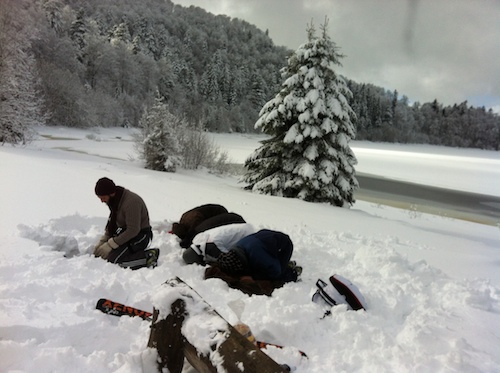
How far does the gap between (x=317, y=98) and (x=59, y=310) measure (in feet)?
27.6

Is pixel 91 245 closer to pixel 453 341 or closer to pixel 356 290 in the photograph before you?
pixel 356 290

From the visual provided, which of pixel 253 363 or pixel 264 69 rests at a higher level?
pixel 264 69

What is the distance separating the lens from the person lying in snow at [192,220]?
4.19m

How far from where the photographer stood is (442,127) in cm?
209

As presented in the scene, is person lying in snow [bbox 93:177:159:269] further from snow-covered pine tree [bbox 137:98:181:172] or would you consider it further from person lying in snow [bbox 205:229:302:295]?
snow-covered pine tree [bbox 137:98:181:172]

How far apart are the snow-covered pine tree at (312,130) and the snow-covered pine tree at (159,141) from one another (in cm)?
325

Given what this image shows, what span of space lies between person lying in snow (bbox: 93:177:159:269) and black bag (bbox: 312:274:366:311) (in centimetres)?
162

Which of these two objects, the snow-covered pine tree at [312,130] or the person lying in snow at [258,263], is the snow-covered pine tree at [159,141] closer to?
the snow-covered pine tree at [312,130]

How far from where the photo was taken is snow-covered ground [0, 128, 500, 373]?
1.76m

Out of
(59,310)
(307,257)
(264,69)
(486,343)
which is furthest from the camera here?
(264,69)

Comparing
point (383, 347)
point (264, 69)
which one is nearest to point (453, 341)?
point (383, 347)

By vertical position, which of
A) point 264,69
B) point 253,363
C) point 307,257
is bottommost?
point 307,257

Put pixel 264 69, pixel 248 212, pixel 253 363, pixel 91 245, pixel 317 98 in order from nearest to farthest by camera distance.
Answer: pixel 253 363, pixel 91 245, pixel 264 69, pixel 248 212, pixel 317 98

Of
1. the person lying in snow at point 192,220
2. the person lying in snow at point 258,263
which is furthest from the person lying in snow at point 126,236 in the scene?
the person lying in snow at point 192,220
